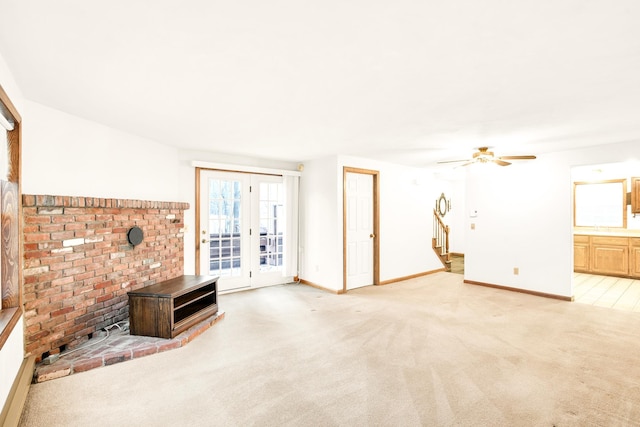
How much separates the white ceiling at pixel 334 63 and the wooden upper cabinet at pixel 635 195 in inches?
154

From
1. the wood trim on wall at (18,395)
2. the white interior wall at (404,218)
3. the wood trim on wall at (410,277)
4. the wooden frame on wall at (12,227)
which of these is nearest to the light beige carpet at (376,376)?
the wood trim on wall at (18,395)

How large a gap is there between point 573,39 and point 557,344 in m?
2.85

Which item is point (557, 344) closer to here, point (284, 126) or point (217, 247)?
point (284, 126)

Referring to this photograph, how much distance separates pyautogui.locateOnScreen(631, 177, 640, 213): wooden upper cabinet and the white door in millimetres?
5259

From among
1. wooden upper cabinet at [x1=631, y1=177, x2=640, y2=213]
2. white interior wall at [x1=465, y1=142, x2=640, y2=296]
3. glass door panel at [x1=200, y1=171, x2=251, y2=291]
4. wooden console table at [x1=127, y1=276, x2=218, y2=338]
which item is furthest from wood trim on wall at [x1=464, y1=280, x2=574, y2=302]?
wooden console table at [x1=127, y1=276, x2=218, y2=338]

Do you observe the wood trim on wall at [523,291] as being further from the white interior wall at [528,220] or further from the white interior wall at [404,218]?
the white interior wall at [404,218]

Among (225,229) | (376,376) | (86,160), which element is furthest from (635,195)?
(86,160)

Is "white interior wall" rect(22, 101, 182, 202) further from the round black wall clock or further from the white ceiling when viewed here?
the round black wall clock

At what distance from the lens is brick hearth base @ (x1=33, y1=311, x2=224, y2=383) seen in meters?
2.54

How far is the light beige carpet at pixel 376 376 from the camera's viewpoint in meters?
2.06

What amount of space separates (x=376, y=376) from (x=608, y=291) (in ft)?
16.3

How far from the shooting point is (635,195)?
6.13 meters

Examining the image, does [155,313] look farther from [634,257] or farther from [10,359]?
[634,257]

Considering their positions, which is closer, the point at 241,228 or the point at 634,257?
the point at 241,228
